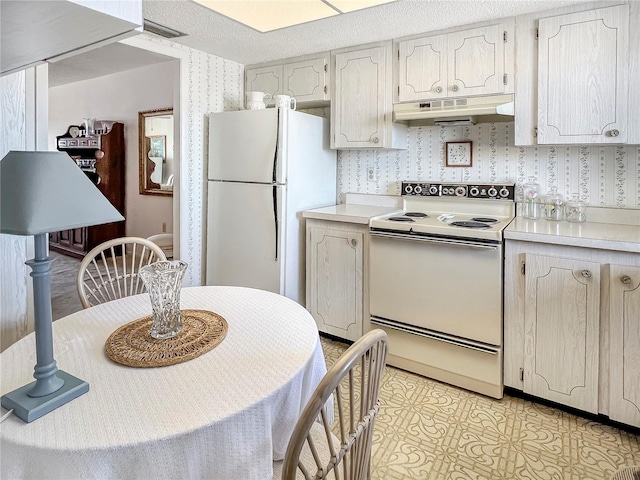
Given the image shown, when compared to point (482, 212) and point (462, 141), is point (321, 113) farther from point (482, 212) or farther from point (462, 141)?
point (482, 212)

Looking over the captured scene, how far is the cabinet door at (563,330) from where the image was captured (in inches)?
80.1

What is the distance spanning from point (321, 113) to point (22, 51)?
297 centimetres

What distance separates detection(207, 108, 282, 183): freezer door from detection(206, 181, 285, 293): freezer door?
90 millimetres

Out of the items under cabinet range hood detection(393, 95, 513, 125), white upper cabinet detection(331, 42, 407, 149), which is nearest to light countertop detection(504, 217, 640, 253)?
under cabinet range hood detection(393, 95, 513, 125)

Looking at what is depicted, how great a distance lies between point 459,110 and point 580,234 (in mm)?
1019

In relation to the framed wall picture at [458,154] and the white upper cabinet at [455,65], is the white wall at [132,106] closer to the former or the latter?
the white upper cabinet at [455,65]

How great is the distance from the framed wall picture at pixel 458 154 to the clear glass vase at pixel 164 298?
2276 mm

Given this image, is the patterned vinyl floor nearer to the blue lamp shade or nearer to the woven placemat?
the woven placemat

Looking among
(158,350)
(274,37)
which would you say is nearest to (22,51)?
(158,350)

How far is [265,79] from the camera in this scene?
11.7 ft

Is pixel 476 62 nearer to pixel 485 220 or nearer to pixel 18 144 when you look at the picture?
pixel 485 220

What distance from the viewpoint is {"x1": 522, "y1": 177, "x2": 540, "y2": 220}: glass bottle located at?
2656 mm

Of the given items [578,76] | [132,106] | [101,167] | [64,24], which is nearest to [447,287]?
[578,76]

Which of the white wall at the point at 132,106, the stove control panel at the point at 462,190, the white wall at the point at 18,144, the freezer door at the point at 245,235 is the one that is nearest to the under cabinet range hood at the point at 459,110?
the stove control panel at the point at 462,190
